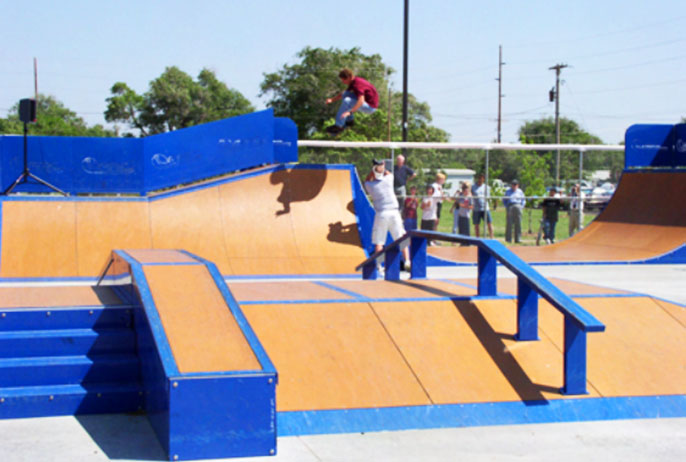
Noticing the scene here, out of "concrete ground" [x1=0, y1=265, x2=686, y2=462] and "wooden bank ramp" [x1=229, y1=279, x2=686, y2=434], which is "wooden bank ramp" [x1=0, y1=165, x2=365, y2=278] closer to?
"wooden bank ramp" [x1=229, y1=279, x2=686, y2=434]

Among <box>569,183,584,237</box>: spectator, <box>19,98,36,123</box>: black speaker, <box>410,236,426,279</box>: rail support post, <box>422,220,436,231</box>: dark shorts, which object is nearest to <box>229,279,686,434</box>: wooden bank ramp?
<box>410,236,426,279</box>: rail support post

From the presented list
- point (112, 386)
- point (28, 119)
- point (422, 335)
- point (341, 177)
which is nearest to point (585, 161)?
point (341, 177)

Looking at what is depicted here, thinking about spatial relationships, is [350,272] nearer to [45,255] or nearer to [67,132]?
[45,255]

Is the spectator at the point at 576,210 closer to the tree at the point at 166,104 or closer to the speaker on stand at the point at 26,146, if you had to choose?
the speaker on stand at the point at 26,146

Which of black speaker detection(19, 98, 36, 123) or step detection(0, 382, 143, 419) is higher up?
black speaker detection(19, 98, 36, 123)

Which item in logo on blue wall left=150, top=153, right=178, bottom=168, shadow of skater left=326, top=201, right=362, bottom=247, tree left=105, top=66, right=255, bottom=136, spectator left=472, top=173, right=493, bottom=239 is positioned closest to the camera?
shadow of skater left=326, top=201, right=362, bottom=247

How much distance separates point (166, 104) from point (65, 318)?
66946 mm

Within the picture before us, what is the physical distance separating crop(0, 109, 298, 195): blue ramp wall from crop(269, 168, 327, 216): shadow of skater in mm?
Answer: 414

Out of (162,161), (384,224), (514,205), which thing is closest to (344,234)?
(384,224)

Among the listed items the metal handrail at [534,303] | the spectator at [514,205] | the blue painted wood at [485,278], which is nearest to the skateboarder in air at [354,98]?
the spectator at [514,205]

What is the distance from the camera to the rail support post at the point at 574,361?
5527 millimetres

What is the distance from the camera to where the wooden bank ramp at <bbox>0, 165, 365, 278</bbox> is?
12820mm

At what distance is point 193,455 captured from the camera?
459 centimetres

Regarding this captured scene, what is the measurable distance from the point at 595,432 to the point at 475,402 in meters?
0.79
